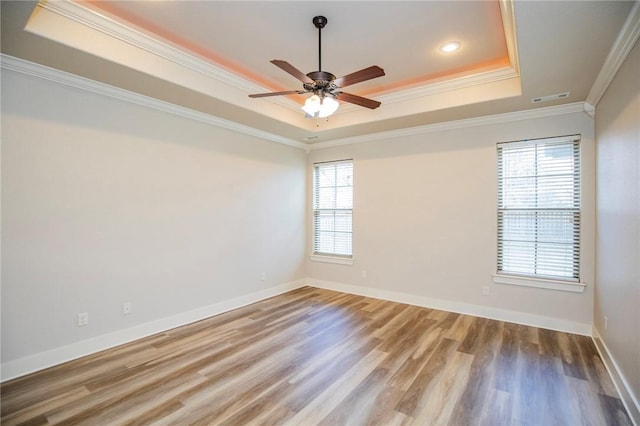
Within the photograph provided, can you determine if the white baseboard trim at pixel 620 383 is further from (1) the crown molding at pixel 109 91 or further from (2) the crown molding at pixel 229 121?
(1) the crown molding at pixel 109 91

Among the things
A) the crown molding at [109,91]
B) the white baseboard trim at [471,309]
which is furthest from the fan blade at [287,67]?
the white baseboard trim at [471,309]

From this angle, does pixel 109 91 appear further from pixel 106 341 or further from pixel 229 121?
pixel 106 341

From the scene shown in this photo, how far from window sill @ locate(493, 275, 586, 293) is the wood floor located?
534mm

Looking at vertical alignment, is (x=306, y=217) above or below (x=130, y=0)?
below

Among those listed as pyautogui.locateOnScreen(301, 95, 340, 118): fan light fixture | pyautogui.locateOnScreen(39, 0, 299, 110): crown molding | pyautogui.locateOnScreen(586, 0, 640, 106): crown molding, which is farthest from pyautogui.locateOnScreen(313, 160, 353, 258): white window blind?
pyautogui.locateOnScreen(586, 0, 640, 106): crown molding

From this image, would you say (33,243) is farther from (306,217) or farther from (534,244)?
(534,244)

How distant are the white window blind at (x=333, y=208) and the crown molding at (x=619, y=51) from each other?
11.0ft

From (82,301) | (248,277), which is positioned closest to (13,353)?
(82,301)

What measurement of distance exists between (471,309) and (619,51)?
128 inches

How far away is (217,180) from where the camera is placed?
431 cm

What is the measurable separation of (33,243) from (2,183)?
56cm

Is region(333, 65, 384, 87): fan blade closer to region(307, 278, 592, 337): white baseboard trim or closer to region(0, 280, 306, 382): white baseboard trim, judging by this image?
region(0, 280, 306, 382): white baseboard trim

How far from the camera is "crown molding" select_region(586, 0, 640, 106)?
199cm

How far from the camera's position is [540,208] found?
12.7ft
